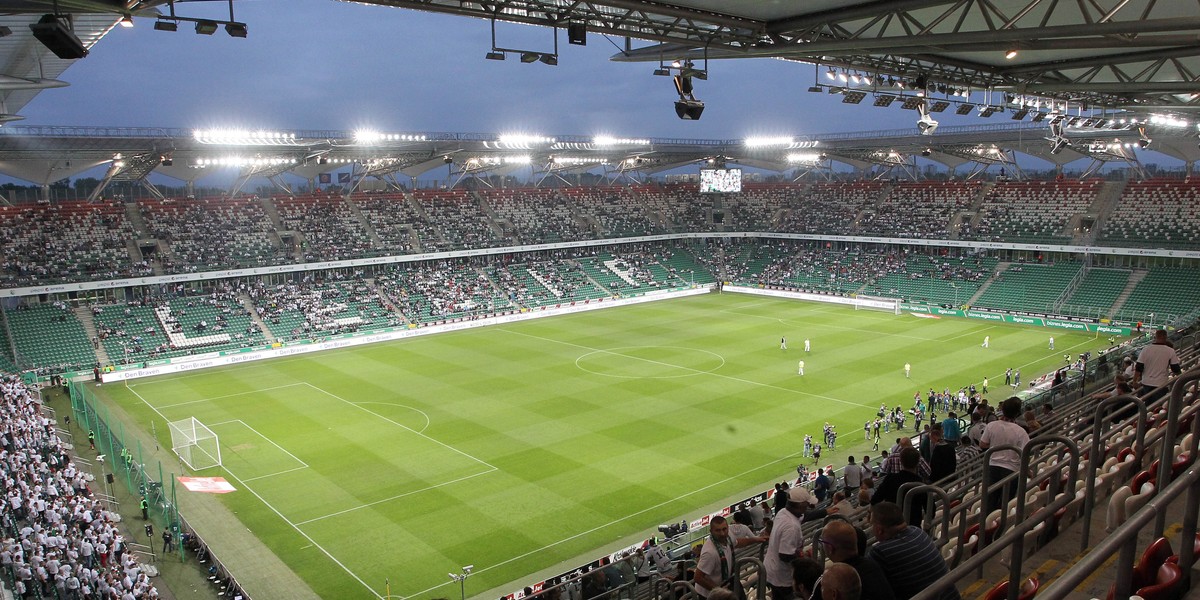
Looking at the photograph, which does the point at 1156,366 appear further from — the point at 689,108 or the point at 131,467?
the point at 131,467

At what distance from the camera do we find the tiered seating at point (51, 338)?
1593 inches

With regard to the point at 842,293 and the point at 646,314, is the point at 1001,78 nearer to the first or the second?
the point at 646,314

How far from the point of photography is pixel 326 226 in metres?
59.1

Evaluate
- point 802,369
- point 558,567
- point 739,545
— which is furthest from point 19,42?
point 802,369

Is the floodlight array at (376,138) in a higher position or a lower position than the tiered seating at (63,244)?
higher

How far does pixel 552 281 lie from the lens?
211 feet

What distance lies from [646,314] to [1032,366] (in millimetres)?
26437

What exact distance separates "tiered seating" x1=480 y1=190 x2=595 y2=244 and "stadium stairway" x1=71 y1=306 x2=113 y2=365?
3096 centimetres

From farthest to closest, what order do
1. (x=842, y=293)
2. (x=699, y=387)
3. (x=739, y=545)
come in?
(x=842, y=293) → (x=699, y=387) → (x=739, y=545)

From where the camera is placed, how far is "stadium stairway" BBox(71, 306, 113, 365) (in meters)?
41.9

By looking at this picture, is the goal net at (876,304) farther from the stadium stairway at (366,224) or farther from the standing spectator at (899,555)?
the standing spectator at (899,555)

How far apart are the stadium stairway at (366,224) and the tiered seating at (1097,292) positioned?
48326 millimetres

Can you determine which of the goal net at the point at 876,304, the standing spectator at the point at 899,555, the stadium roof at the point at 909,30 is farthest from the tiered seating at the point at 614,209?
the standing spectator at the point at 899,555

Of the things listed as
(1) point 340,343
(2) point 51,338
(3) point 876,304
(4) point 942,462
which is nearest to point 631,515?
(4) point 942,462
